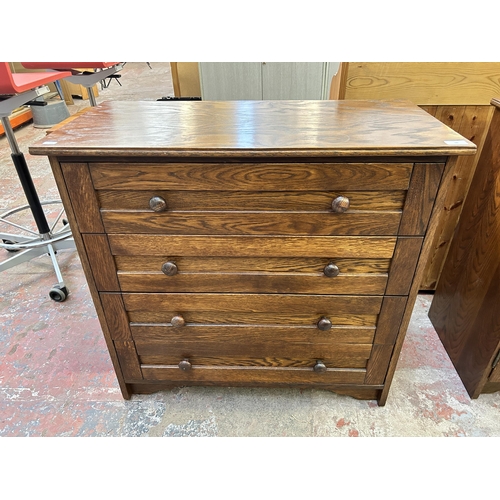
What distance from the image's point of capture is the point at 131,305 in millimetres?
1198

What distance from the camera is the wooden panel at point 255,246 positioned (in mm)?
1048

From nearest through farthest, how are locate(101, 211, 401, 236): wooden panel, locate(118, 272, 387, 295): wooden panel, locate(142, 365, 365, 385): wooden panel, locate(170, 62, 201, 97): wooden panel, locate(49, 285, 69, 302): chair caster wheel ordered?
locate(101, 211, 401, 236): wooden panel < locate(118, 272, 387, 295): wooden panel < locate(142, 365, 365, 385): wooden panel < locate(49, 285, 69, 302): chair caster wheel < locate(170, 62, 201, 97): wooden panel

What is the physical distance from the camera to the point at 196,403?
4.75 feet

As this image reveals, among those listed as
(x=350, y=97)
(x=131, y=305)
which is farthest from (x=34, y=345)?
(x=350, y=97)

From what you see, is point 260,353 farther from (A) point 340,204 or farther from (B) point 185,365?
(A) point 340,204

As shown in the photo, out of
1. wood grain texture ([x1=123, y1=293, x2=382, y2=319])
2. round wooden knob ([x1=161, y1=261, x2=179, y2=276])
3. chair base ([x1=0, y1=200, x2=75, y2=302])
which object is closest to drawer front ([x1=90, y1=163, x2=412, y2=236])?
round wooden knob ([x1=161, y1=261, x2=179, y2=276])

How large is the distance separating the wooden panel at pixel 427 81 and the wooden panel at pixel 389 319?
2.89 feet

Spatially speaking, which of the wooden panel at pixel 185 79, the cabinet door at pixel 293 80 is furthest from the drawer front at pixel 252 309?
the wooden panel at pixel 185 79

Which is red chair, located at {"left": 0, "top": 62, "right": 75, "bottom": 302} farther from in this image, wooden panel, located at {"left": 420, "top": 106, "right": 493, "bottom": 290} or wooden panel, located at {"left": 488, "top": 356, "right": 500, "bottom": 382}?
wooden panel, located at {"left": 488, "top": 356, "right": 500, "bottom": 382}

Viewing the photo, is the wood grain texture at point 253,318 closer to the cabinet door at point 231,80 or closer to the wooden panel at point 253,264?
the wooden panel at point 253,264

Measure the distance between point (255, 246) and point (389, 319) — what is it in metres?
0.52

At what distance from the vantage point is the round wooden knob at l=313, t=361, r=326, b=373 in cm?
129

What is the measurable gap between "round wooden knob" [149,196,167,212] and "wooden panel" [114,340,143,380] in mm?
564

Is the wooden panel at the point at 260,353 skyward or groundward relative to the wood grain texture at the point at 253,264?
groundward
